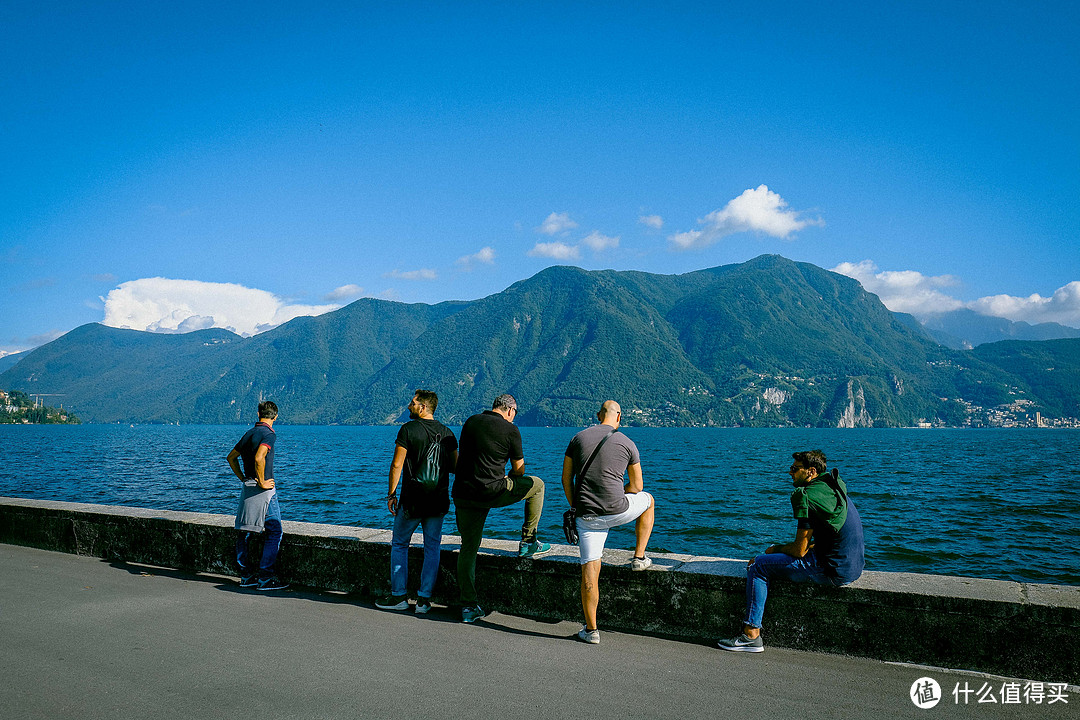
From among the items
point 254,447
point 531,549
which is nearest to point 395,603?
point 531,549

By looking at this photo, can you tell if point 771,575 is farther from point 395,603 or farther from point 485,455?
point 395,603

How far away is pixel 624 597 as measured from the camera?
19.5 ft

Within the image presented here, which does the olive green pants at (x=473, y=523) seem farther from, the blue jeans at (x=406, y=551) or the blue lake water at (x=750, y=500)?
the blue lake water at (x=750, y=500)

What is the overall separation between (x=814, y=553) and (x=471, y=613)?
9.98 feet

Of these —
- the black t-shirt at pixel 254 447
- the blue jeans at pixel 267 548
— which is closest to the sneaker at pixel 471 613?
the blue jeans at pixel 267 548

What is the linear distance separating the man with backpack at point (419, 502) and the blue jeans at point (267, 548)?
5.08 feet

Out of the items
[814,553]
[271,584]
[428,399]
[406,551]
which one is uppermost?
[428,399]

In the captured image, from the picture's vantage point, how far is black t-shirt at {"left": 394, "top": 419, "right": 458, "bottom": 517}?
6551mm

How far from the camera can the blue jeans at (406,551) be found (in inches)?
258

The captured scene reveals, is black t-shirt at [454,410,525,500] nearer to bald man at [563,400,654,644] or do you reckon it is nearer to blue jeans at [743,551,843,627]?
bald man at [563,400,654,644]

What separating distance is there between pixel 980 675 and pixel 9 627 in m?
7.77

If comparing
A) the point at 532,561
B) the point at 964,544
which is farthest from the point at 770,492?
the point at 532,561

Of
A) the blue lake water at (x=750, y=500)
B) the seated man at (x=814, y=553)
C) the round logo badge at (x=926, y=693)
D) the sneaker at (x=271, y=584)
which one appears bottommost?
the blue lake water at (x=750, y=500)

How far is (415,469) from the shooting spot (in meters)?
6.60
